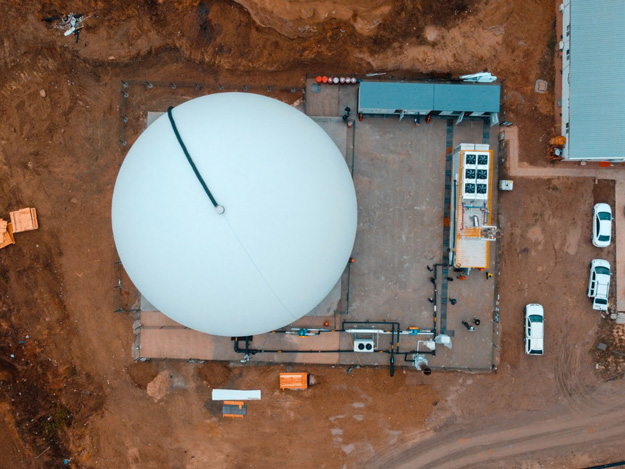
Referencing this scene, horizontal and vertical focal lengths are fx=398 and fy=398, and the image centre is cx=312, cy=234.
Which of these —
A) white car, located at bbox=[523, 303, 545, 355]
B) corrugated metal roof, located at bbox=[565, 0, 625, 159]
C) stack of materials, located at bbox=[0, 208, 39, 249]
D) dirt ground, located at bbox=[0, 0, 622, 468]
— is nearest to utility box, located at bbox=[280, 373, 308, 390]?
dirt ground, located at bbox=[0, 0, 622, 468]

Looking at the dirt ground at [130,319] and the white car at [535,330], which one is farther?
the dirt ground at [130,319]

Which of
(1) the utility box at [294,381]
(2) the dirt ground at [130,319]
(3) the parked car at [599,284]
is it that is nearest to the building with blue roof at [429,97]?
(2) the dirt ground at [130,319]

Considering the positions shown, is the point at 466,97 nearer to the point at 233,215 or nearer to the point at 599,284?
the point at 599,284

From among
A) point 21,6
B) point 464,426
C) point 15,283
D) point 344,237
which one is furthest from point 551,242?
point 21,6

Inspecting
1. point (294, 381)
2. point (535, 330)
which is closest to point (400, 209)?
point (535, 330)

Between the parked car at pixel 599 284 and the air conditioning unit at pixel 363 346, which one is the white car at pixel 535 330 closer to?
the parked car at pixel 599 284
